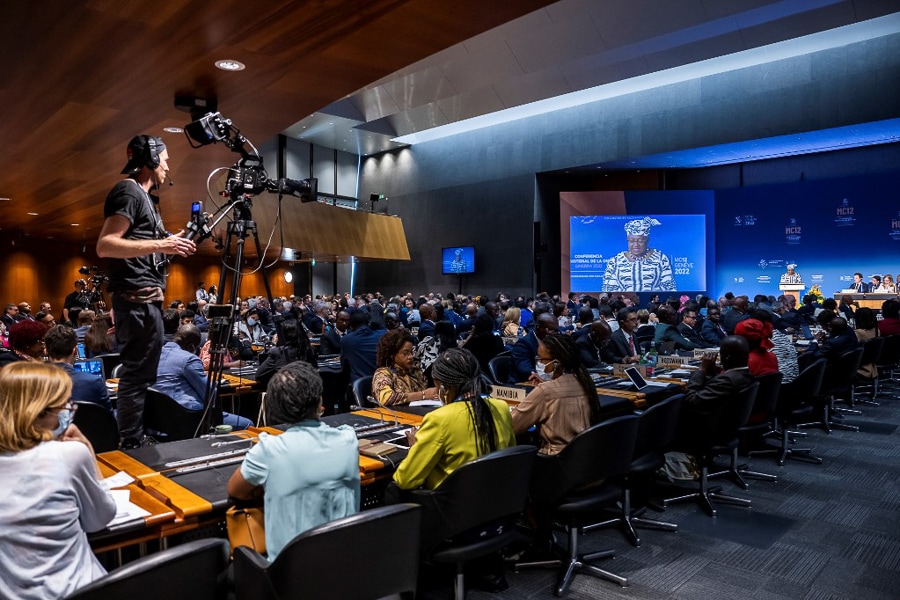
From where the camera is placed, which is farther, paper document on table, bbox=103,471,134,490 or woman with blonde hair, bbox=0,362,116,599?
paper document on table, bbox=103,471,134,490

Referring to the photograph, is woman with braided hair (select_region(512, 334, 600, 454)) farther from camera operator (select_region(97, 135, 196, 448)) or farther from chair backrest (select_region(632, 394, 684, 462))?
camera operator (select_region(97, 135, 196, 448))

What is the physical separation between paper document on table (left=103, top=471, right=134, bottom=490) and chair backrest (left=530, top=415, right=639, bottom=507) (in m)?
1.68

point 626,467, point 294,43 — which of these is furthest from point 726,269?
point 294,43

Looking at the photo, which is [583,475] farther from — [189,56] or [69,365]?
[69,365]

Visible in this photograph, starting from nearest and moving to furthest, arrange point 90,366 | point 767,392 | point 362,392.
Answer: point 90,366
point 362,392
point 767,392

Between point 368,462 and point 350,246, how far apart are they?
13482mm

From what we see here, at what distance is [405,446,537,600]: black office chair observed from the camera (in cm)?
221

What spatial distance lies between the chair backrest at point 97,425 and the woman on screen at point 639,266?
13107 mm

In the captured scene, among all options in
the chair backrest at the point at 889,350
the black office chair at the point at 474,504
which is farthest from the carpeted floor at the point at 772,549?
the chair backrest at the point at 889,350

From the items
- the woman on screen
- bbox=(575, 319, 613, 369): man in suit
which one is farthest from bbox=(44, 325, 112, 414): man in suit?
the woman on screen

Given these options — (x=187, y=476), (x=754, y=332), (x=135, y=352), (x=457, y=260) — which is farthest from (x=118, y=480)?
(x=457, y=260)

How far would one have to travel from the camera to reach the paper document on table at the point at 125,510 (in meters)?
1.76

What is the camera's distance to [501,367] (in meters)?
5.38

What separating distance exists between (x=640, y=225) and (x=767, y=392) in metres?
10.8
